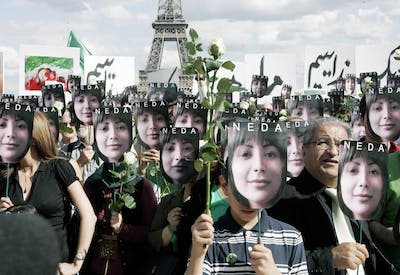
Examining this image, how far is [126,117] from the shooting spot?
4.84 m

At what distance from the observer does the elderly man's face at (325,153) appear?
3688 mm

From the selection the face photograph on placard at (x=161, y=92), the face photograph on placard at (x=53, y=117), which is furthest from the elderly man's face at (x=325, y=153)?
the face photograph on placard at (x=161, y=92)

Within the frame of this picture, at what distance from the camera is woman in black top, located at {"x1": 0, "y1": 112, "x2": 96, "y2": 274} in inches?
157

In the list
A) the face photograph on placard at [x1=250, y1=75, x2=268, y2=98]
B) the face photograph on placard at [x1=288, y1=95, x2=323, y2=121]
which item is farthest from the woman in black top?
the face photograph on placard at [x1=250, y1=75, x2=268, y2=98]

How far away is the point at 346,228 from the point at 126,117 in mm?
1908

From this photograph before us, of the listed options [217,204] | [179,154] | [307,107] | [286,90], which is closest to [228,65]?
[217,204]

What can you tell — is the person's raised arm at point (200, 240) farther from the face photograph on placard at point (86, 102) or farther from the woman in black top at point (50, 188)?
the face photograph on placard at point (86, 102)

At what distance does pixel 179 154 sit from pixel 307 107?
4.64 metres

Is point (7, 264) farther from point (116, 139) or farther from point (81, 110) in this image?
point (81, 110)

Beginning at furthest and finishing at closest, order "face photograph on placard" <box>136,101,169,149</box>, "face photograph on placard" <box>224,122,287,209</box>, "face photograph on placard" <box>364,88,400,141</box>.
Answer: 1. "face photograph on placard" <box>136,101,169,149</box>
2. "face photograph on placard" <box>364,88,400,141</box>
3. "face photograph on placard" <box>224,122,287,209</box>

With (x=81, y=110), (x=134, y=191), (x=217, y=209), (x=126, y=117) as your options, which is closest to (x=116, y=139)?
(x=126, y=117)

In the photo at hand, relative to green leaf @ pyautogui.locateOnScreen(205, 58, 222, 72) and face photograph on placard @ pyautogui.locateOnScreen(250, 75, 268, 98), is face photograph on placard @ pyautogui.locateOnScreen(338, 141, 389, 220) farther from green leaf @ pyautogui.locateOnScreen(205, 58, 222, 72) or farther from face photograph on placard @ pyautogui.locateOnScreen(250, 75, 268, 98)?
face photograph on placard @ pyautogui.locateOnScreen(250, 75, 268, 98)

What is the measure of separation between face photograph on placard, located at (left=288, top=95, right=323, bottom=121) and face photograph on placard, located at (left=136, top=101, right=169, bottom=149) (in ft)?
10.7

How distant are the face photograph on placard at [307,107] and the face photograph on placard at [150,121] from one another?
325 centimetres
